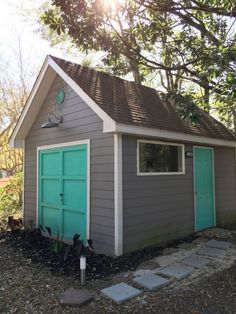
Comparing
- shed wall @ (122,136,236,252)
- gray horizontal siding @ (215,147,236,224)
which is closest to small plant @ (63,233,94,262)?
shed wall @ (122,136,236,252)

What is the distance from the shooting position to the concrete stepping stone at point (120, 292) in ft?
13.4

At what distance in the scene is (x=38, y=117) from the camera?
821cm

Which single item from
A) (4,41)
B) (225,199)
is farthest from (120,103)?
(4,41)

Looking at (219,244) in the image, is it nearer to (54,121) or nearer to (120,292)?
(120,292)

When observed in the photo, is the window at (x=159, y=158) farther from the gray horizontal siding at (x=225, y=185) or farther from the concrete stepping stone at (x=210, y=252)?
the gray horizontal siding at (x=225, y=185)

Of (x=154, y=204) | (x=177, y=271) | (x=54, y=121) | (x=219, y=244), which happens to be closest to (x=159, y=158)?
(x=154, y=204)

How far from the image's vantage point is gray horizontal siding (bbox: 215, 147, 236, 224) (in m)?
8.85

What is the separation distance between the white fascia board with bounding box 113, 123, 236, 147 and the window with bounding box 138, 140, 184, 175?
0.32m

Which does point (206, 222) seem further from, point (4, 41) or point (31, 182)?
point (4, 41)

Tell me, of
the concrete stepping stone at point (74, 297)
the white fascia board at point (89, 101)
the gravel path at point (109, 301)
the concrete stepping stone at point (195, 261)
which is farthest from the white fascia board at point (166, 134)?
the concrete stepping stone at point (74, 297)

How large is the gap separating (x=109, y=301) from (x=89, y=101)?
3.65m

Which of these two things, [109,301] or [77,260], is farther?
[77,260]

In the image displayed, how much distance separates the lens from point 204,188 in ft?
27.0

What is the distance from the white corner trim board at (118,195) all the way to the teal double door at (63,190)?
3.00 ft
